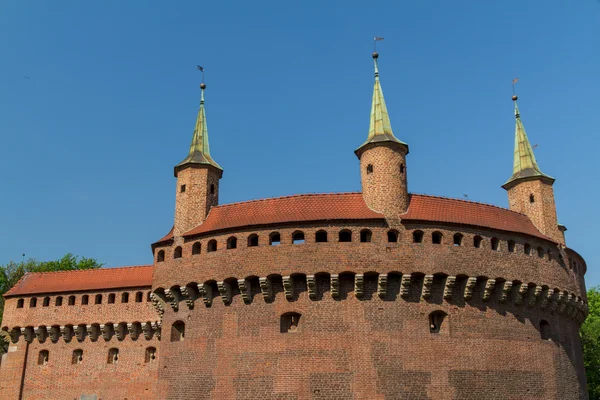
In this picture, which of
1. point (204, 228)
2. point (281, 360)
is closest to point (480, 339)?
point (281, 360)

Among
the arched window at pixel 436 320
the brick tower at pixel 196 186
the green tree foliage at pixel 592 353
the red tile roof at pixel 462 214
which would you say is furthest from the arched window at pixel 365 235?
the green tree foliage at pixel 592 353

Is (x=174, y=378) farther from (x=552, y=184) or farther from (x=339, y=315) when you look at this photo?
(x=552, y=184)

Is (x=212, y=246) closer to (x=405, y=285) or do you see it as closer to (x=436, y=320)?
(x=405, y=285)

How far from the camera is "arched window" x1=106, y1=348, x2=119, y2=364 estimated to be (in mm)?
35875

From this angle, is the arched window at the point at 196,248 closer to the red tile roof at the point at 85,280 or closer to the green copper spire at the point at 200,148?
the green copper spire at the point at 200,148

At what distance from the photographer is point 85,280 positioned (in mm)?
37312

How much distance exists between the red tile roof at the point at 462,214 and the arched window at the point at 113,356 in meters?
19.5

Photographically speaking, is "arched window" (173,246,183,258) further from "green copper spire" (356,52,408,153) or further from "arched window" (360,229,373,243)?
"green copper spire" (356,52,408,153)

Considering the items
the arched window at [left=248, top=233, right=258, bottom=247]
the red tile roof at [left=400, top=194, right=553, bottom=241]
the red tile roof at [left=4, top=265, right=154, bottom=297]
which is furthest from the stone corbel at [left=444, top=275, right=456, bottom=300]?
the red tile roof at [left=4, top=265, right=154, bottom=297]

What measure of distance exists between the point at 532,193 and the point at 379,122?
9.06 meters

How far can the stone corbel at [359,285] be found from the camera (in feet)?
81.8

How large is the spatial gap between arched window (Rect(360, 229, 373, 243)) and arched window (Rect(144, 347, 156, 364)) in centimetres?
1566

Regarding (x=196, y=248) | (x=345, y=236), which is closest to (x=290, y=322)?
(x=345, y=236)

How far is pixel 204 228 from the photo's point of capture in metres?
28.1
